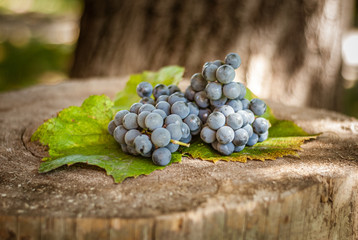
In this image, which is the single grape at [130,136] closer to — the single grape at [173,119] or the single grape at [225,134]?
the single grape at [173,119]

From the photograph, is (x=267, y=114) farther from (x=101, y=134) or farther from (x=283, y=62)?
(x=283, y=62)

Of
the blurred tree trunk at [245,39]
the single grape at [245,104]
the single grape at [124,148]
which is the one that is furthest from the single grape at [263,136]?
the blurred tree trunk at [245,39]

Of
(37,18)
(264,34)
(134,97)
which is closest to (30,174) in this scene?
(134,97)

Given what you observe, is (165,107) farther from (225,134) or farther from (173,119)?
(225,134)

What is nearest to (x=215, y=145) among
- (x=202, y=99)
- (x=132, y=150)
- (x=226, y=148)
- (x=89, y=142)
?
(x=226, y=148)

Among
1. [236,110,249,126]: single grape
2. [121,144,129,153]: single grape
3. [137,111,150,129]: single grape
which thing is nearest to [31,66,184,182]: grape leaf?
[121,144,129,153]: single grape

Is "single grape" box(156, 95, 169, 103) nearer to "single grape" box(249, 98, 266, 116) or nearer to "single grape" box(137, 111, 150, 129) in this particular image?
"single grape" box(137, 111, 150, 129)
